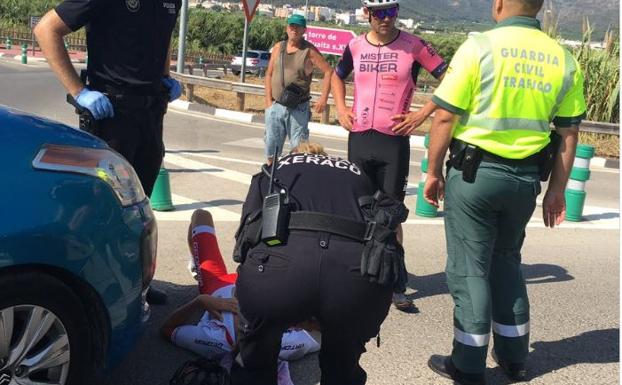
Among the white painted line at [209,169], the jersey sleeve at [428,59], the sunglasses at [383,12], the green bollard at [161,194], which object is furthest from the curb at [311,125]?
the sunglasses at [383,12]

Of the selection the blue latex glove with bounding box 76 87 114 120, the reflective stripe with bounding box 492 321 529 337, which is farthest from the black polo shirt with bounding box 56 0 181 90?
the reflective stripe with bounding box 492 321 529 337

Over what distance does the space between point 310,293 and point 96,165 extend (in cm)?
107

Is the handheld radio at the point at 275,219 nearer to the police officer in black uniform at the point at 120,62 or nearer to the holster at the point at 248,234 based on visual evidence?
the holster at the point at 248,234

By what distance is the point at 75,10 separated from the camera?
3699 millimetres

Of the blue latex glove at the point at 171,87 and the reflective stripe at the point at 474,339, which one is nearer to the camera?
the reflective stripe at the point at 474,339

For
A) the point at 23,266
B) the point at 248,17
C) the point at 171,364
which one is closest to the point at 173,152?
the point at 248,17

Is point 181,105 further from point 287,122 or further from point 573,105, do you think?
point 573,105

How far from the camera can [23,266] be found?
2.60 metres

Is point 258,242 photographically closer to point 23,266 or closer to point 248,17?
point 23,266

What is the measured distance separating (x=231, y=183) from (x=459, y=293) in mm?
5250

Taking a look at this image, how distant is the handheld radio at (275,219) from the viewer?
261cm

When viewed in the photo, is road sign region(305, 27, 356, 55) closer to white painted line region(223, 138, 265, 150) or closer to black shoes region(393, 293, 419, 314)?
white painted line region(223, 138, 265, 150)

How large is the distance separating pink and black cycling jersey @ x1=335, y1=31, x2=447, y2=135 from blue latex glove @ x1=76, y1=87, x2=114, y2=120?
5.46ft

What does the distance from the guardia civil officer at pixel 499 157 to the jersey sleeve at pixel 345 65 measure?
4.57 feet
